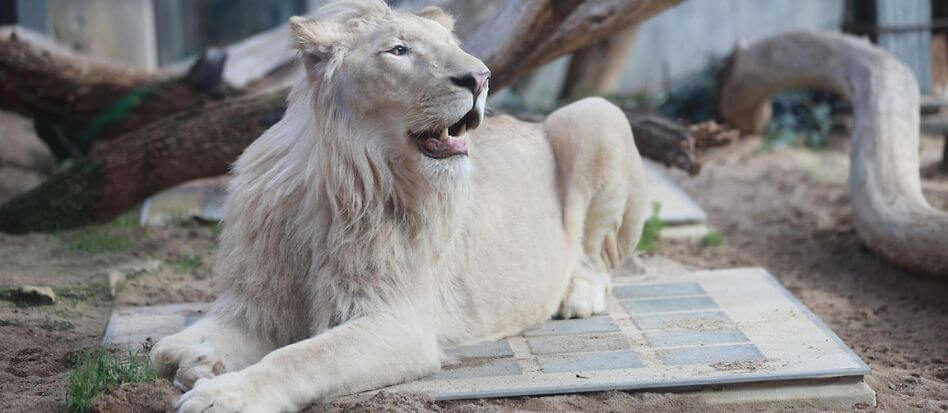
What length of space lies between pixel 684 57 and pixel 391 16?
907cm

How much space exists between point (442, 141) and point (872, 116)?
3804 mm

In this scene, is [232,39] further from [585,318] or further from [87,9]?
[585,318]

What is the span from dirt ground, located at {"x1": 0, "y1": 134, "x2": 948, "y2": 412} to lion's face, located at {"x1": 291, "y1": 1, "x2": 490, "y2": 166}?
927mm

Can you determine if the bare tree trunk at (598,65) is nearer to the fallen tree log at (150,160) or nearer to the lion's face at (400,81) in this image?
the fallen tree log at (150,160)

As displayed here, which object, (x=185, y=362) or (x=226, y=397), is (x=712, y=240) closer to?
(x=185, y=362)

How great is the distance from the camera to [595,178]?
529cm

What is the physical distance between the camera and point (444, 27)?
4270 millimetres

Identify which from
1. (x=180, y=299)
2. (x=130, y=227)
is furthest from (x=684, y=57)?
(x=180, y=299)

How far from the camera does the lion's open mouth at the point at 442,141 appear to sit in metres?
3.90

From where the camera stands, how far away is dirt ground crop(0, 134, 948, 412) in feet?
12.6

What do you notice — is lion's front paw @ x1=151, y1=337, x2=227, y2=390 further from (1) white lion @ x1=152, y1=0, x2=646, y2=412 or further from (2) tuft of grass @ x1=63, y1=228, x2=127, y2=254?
(2) tuft of grass @ x1=63, y1=228, x2=127, y2=254

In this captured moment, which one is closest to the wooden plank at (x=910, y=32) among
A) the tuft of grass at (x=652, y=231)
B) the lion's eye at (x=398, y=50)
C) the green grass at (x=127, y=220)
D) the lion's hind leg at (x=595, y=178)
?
the tuft of grass at (x=652, y=231)

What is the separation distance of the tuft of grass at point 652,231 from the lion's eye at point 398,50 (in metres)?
3.19


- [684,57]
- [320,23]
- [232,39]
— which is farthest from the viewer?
[232,39]
